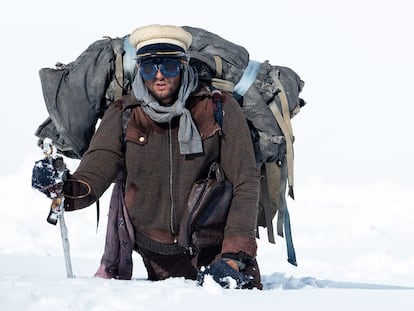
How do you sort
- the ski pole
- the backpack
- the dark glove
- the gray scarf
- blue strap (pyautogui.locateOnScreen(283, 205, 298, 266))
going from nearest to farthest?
the dark glove → the ski pole → the gray scarf → the backpack → blue strap (pyautogui.locateOnScreen(283, 205, 298, 266))

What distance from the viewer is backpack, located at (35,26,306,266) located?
229 inches

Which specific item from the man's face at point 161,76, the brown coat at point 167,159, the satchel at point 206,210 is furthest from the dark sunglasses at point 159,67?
the satchel at point 206,210

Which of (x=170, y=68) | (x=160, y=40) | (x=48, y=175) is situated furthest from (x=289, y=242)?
(x=48, y=175)

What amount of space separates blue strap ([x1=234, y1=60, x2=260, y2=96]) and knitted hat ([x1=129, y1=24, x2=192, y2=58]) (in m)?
0.48

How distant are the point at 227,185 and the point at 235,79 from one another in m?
0.77

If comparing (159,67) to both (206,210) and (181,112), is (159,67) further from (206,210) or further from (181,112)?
(206,210)

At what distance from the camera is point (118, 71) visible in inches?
228

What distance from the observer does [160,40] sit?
5.48 meters

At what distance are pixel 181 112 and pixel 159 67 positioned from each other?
268mm

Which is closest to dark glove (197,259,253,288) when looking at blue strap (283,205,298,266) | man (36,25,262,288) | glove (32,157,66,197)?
man (36,25,262,288)

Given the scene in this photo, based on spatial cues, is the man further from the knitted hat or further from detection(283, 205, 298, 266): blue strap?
detection(283, 205, 298, 266): blue strap


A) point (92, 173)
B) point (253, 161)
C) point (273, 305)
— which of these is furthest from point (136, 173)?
point (273, 305)

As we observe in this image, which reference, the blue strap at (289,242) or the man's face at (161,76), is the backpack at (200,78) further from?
the man's face at (161,76)

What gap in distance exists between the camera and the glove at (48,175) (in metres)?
4.94
